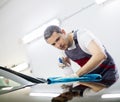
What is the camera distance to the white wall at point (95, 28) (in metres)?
3.34

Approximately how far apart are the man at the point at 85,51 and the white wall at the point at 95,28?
3.71ft

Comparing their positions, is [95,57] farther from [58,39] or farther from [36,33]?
[36,33]

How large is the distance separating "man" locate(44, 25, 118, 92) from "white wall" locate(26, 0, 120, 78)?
→ 1132mm

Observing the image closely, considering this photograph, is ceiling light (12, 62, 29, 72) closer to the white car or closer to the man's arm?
the man's arm

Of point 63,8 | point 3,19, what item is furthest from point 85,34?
point 3,19

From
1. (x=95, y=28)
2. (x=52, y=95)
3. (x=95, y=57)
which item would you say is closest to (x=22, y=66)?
(x=95, y=28)

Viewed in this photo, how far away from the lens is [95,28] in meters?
3.62

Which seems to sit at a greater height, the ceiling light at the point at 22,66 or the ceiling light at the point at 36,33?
the ceiling light at the point at 36,33

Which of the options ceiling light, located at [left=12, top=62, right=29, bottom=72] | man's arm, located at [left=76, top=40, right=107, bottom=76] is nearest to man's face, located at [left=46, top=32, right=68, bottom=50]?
man's arm, located at [left=76, top=40, right=107, bottom=76]

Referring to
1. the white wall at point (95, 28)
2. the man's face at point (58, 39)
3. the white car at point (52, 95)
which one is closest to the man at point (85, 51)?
the man's face at point (58, 39)

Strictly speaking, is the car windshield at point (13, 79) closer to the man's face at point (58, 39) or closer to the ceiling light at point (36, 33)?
the man's face at point (58, 39)

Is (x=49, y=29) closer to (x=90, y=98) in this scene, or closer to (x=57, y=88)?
(x=57, y=88)

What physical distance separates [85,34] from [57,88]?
0.70 meters

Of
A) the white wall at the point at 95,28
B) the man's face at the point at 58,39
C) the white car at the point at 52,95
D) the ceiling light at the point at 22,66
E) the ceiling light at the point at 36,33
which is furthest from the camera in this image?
the ceiling light at the point at 22,66
